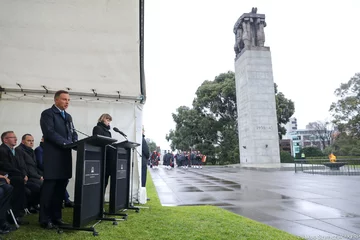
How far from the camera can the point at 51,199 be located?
391 cm

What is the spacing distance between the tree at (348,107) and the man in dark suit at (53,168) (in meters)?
40.5

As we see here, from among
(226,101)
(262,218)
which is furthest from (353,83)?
(262,218)

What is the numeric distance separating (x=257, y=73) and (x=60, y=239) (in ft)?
83.9

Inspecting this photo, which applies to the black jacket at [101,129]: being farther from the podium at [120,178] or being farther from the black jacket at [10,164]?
the black jacket at [10,164]

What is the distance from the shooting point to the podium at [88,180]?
11.6ft

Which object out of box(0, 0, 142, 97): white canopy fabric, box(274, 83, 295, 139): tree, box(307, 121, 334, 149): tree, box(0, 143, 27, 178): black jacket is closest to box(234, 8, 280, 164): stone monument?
box(274, 83, 295, 139): tree

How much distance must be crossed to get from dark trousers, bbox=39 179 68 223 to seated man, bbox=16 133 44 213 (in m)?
1.39

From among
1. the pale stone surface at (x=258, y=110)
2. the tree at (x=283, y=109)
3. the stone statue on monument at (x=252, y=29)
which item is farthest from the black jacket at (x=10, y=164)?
the tree at (x=283, y=109)

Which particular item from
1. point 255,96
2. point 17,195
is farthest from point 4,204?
point 255,96

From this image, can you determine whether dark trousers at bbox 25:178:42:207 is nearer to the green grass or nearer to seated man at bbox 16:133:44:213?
seated man at bbox 16:133:44:213

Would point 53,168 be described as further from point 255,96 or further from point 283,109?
point 283,109

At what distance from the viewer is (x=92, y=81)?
21.1 ft

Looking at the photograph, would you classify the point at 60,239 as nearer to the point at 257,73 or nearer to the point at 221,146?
the point at 257,73

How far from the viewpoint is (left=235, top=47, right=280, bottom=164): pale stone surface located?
24.9 metres
